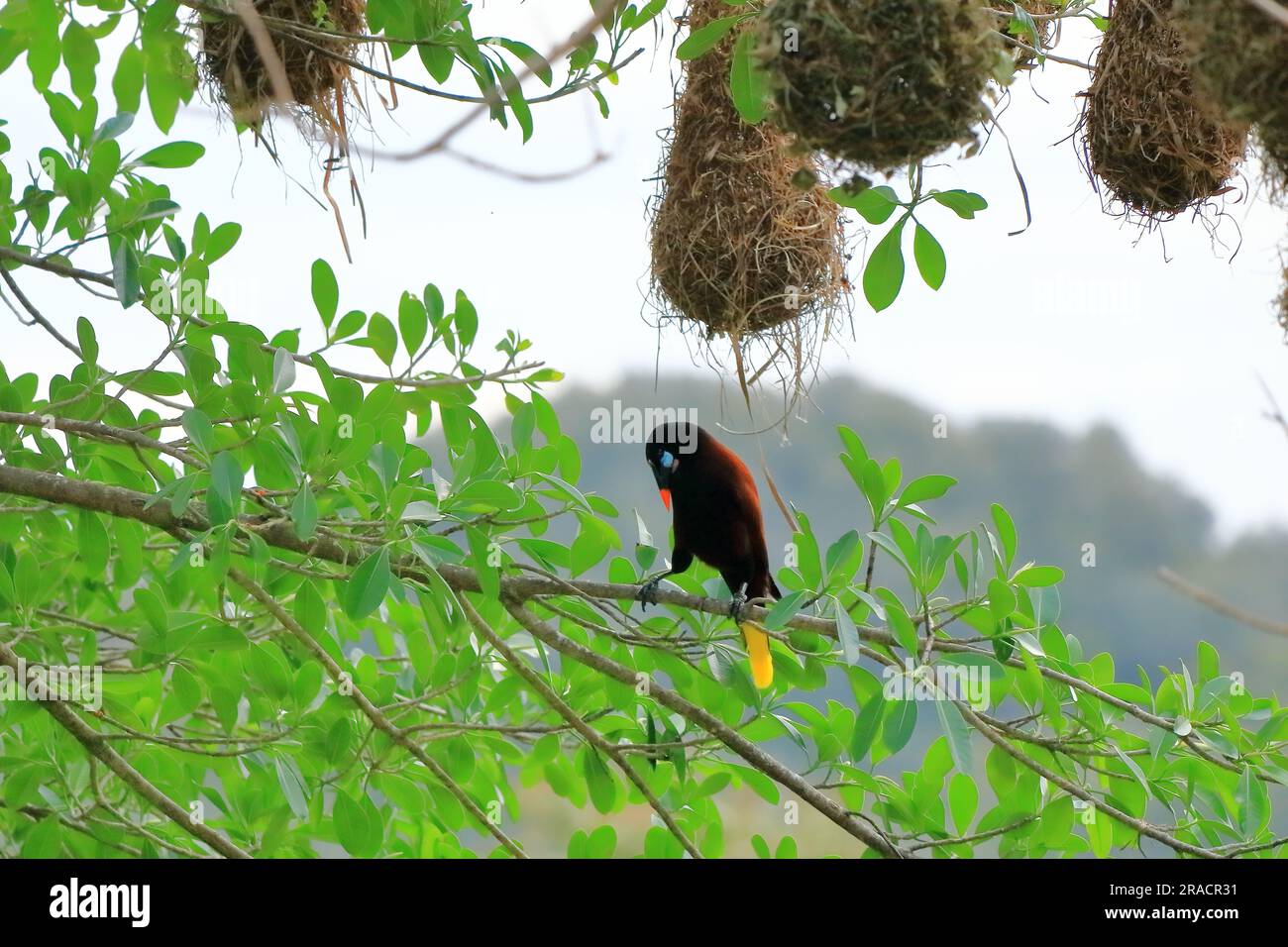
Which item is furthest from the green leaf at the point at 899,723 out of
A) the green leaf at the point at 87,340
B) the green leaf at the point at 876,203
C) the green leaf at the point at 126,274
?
the green leaf at the point at 87,340

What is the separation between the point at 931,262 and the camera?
1.76 meters

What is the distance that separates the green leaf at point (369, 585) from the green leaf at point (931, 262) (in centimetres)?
90

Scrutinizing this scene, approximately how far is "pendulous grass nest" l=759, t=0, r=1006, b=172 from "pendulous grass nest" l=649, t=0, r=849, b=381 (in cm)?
69

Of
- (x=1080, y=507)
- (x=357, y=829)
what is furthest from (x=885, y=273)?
(x=1080, y=507)

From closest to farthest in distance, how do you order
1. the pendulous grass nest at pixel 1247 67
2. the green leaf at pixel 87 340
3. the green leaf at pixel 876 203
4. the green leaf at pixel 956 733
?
the pendulous grass nest at pixel 1247 67 < the green leaf at pixel 876 203 < the green leaf at pixel 956 733 < the green leaf at pixel 87 340

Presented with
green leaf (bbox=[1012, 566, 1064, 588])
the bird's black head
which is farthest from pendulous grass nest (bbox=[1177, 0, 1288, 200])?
the bird's black head

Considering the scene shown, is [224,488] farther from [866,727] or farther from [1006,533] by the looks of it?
[1006,533]

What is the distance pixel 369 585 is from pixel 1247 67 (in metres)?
1.29

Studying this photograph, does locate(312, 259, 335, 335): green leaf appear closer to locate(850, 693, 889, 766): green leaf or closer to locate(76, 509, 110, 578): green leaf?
→ locate(76, 509, 110, 578): green leaf

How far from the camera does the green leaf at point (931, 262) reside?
176 centimetres

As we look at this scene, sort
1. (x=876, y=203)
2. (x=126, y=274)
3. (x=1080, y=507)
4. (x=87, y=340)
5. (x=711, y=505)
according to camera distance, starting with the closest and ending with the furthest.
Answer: (x=876, y=203) → (x=126, y=274) → (x=87, y=340) → (x=711, y=505) → (x=1080, y=507)

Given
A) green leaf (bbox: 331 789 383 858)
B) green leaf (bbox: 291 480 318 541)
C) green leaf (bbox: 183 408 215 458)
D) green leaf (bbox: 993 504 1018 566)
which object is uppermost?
green leaf (bbox: 183 408 215 458)

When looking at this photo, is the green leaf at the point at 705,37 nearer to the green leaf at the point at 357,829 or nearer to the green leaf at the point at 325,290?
the green leaf at the point at 325,290

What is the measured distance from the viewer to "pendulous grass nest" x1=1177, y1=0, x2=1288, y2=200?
1084mm
